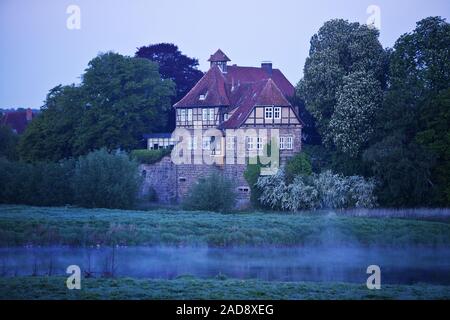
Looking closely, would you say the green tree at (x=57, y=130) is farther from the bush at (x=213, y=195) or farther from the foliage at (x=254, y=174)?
the bush at (x=213, y=195)

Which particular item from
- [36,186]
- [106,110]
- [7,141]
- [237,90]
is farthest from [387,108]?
[7,141]

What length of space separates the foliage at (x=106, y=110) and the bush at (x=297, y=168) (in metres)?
8.10

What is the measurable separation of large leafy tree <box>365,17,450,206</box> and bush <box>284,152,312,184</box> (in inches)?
113

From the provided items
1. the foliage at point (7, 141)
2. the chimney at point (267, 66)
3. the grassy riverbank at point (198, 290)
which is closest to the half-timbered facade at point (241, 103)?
the chimney at point (267, 66)

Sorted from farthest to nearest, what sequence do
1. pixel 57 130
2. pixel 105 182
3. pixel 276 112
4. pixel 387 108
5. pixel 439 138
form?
pixel 57 130 < pixel 276 112 < pixel 105 182 < pixel 387 108 < pixel 439 138

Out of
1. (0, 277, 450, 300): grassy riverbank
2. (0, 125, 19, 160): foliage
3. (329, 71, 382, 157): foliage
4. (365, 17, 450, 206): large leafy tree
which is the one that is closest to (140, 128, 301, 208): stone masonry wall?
(329, 71, 382, 157): foliage

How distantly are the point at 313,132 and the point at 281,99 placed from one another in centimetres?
273

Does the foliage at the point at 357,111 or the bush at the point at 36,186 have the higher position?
the foliage at the point at 357,111

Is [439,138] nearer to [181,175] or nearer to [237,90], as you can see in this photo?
[181,175]

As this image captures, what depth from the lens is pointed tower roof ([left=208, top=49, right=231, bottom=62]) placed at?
35875 millimetres

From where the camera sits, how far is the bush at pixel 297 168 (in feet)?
96.1

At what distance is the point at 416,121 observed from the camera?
26453 mm

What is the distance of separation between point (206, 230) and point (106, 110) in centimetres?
1272
